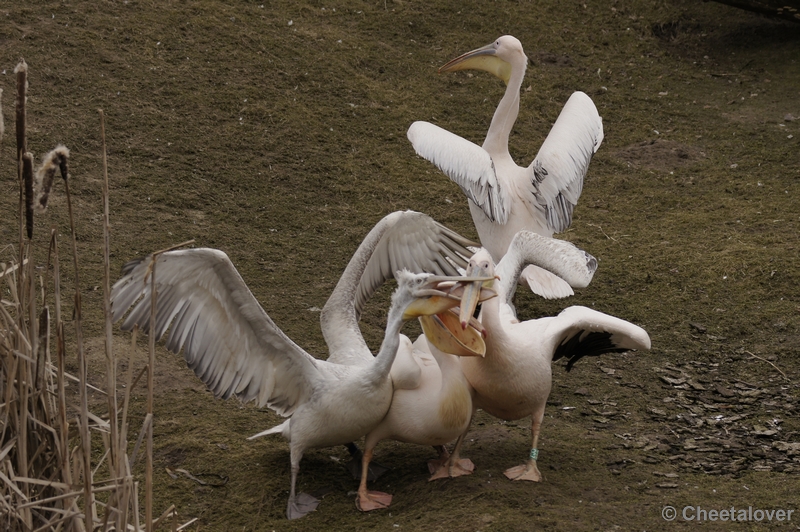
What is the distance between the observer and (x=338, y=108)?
7684 millimetres

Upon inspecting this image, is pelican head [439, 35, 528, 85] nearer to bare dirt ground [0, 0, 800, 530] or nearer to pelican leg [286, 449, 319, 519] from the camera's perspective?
bare dirt ground [0, 0, 800, 530]

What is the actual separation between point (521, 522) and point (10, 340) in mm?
1962

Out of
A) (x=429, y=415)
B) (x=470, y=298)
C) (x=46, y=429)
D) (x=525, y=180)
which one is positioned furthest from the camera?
(x=525, y=180)

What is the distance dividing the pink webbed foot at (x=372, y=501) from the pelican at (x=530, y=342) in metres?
0.35

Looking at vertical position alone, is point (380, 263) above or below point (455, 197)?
below

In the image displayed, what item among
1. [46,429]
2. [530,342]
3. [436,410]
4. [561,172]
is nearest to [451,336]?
[436,410]

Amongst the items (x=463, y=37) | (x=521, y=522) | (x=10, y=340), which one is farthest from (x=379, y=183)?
(x=10, y=340)

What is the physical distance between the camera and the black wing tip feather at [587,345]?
14.2 feet

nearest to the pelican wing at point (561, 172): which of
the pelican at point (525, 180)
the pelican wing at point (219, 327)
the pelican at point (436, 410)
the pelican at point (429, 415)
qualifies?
the pelican at point (525, 180)

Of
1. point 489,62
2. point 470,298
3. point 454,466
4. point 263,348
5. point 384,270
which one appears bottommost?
point 454,466

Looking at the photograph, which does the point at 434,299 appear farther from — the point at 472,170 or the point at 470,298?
the point at 472,170

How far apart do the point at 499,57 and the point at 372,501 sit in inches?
137

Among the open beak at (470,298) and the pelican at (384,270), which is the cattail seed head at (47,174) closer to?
the open beak at (470,298)

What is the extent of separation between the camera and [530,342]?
4.06 metres
